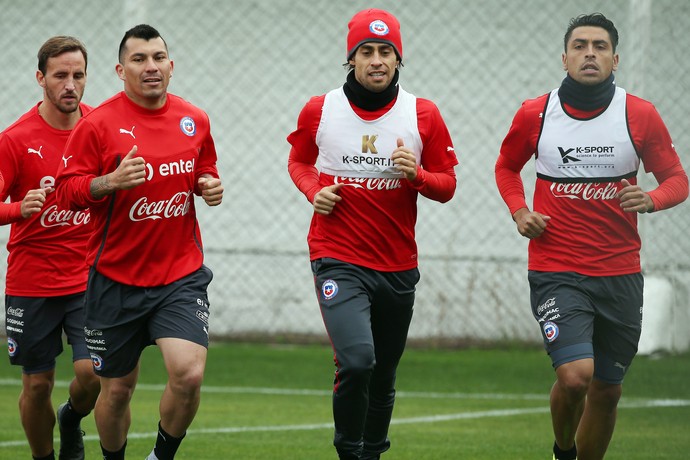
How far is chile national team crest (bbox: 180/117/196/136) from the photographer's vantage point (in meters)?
6.64

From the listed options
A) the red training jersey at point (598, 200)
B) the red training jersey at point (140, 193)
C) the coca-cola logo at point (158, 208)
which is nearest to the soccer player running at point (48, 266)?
the red training jersey at point (140, 193)

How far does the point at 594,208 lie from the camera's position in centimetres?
686

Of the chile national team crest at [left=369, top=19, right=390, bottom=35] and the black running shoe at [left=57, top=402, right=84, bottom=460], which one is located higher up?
the chile national team crest at [left=369, top=19, right=390, bottom=35]

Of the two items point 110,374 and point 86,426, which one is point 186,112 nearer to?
point 110,374

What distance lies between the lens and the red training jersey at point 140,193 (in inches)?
252

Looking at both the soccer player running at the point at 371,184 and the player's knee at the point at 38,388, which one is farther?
the player's knee at the point at 38,388

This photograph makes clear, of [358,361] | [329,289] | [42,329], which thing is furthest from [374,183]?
[42,329]

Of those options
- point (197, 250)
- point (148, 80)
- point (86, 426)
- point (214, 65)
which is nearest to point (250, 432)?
point (86, 426)

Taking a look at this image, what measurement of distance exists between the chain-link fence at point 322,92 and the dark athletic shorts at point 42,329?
5.77m

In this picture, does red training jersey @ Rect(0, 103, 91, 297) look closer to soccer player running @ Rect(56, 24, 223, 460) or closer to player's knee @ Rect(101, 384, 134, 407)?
soccer player running @ Rect(56, 24, 223, 460)

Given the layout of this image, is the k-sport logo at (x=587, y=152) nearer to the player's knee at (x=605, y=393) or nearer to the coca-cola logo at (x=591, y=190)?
the coca-cola logo at (x=591, y=190)

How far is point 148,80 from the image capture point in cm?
653

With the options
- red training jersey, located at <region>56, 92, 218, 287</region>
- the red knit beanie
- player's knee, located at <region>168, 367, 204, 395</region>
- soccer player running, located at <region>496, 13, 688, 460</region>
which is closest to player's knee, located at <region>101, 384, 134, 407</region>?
player's knee, located at <region>168, 367, 204, 395</region>

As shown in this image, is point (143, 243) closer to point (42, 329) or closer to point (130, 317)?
point (130, 317)
